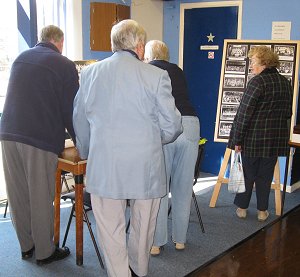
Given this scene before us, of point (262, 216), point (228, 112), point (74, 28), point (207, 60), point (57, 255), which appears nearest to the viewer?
point (57, 255)

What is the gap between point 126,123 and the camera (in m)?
1.90

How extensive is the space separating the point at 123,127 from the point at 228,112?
2126mm

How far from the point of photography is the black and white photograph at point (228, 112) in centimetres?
381

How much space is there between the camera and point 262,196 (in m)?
3.41

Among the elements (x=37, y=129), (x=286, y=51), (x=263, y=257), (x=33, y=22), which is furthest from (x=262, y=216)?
(x=33, y=22)

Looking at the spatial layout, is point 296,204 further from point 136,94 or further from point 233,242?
point 136,94

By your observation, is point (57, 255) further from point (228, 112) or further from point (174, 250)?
point (228, 112)

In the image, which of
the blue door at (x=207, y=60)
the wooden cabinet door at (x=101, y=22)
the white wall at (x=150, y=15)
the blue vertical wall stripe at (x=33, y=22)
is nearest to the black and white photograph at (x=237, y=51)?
the blue door at (x=207, y=60)

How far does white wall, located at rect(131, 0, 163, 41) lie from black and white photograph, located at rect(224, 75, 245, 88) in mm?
1483

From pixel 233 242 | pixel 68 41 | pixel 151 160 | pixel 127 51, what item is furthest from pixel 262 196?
pixel 68 41

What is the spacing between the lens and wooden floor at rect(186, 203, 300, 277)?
100 inches

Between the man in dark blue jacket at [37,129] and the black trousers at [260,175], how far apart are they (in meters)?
1.60

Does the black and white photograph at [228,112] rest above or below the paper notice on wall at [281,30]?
below

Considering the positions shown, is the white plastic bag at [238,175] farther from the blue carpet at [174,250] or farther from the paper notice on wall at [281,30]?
the paper notice on wall at [281,30]
